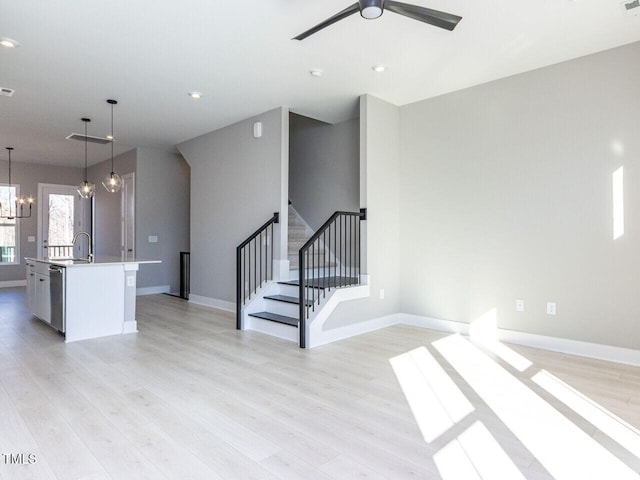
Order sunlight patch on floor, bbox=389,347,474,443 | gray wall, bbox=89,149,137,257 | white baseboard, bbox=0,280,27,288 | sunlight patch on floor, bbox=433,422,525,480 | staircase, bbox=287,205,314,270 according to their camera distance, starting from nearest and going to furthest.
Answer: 1. sunlight patch on floor, bbox=433,422,525,480
2. sunlight patch on floor, bbox=389,347,474,443
3. staircase, bbox=287,205,314,270
4. gray wall, bbox=89,149,137,257
5. white baseboard, bbox=0,280,27,288

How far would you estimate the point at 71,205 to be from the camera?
31.7 feet

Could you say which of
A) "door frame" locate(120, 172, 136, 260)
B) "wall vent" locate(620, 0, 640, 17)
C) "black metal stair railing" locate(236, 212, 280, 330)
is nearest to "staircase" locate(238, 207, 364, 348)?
"black metal stair railing" locate(236, 212, 280, 330)

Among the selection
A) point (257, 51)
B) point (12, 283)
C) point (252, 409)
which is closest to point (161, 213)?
point (12, 283)

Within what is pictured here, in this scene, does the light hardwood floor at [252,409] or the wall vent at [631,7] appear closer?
the light hardwood floor at [252,409]

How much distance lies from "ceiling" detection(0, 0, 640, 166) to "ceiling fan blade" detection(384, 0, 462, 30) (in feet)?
2.30

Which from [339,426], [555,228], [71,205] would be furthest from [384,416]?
[71,205]

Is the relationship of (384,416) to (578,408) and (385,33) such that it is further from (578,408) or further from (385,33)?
(385,33)

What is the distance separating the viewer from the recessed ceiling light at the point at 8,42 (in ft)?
11.1

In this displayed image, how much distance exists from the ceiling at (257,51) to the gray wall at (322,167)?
707 millimetres

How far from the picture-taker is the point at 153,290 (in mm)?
7809

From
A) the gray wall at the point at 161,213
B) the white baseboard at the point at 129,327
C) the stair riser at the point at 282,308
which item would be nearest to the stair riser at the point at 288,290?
the stair riser at the point at 282,308

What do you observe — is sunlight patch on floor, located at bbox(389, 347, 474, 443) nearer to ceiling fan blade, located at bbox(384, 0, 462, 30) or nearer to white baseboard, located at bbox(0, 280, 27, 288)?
ceiling fan blade, located at bbox(384, 0, 462, 30)

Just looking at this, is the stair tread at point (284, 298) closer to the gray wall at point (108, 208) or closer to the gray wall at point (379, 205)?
the gray wall at point (379, 205)

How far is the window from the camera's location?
873 cm
